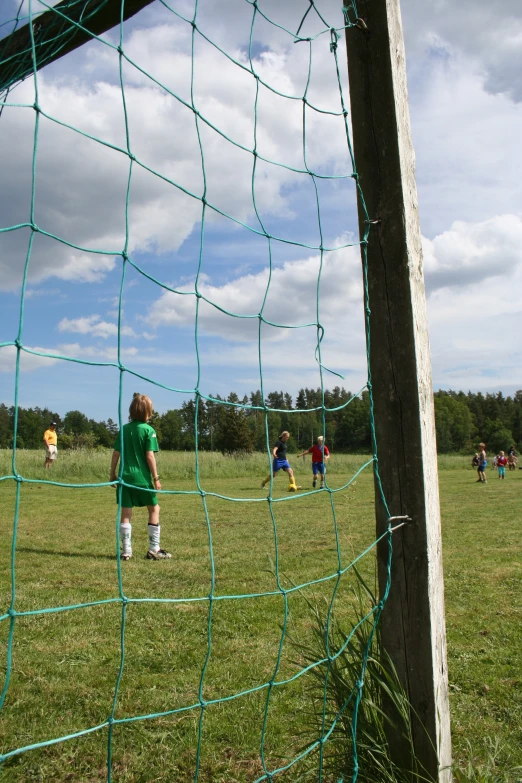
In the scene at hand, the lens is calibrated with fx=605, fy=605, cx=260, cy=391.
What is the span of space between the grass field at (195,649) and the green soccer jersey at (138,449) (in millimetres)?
796

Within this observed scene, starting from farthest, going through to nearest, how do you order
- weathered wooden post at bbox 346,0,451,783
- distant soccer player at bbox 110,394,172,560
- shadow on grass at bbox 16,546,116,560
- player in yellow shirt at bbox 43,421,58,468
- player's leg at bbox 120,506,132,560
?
player in yellow shirt at bbox 43,421,58,468 → shadow on grass at bbox 16,546,116,560 → player's leg at bbox 120,506,132,560 → distant soccer player at bbox 110,394,172,560 → weathered wooden post at bbox 346,0,451,783

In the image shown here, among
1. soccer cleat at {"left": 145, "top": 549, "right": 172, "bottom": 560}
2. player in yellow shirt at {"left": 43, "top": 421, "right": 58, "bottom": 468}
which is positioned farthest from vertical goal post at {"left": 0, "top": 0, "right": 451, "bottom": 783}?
player in yellow shirt at {"left": 43, "top": 421, "right": 58, "bottom": 468}

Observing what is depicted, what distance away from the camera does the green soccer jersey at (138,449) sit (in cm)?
526

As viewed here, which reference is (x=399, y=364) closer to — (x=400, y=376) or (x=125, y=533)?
(x=400, y=376)

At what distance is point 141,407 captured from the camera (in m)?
5.36

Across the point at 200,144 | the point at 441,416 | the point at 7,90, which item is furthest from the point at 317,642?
the point at 441,416

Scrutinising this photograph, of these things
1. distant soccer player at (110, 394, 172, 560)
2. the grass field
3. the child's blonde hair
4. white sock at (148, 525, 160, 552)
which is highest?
the child's blonde hair

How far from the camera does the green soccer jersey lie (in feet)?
17.3

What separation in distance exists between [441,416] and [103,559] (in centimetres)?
9743

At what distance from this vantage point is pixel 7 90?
7.61 ft

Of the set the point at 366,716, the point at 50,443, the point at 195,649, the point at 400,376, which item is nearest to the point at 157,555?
the point at 195,649

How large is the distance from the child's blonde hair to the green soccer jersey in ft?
0.22

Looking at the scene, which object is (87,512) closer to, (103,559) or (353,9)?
(103,559)

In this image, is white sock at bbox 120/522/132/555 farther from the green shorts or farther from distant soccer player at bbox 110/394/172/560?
the green shorts
